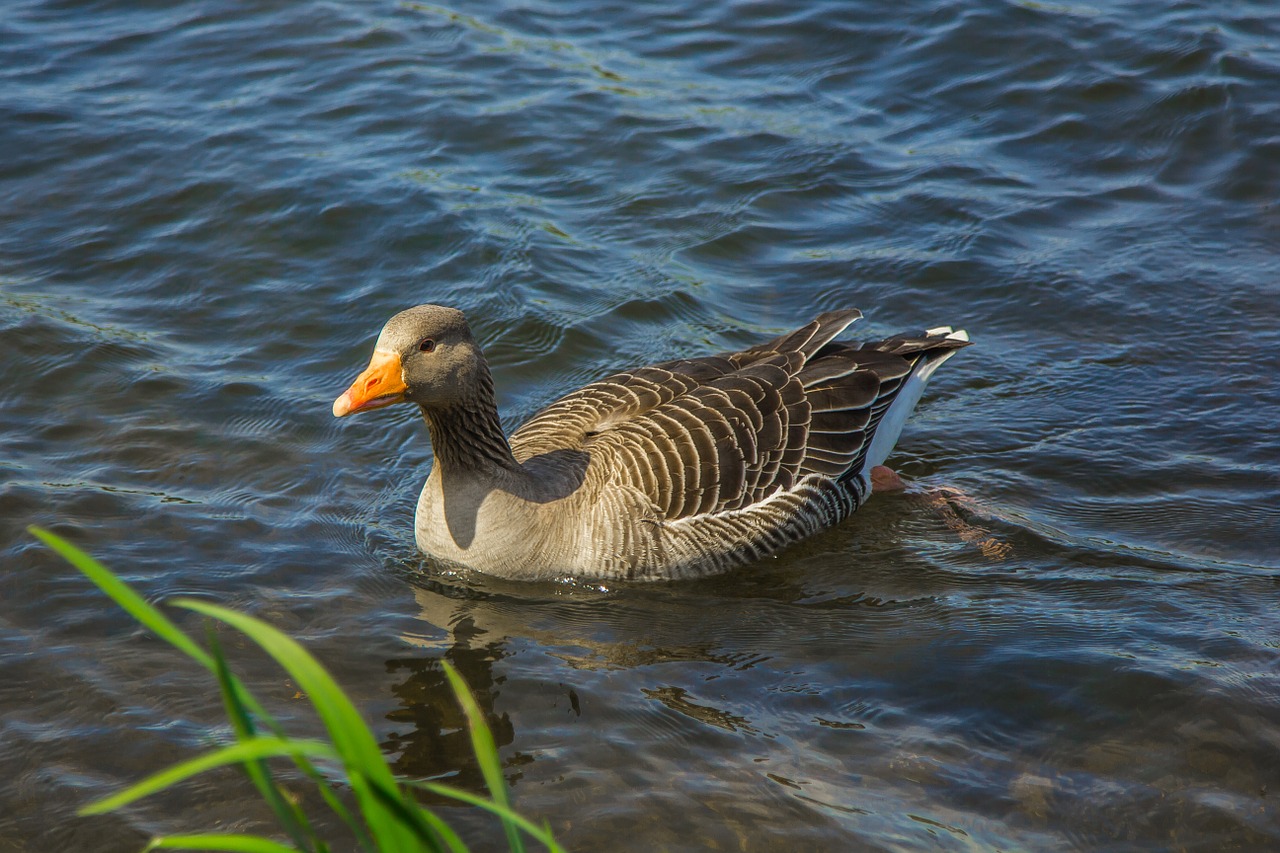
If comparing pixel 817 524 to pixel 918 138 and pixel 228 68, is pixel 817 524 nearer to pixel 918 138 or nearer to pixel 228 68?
pixel 918 138

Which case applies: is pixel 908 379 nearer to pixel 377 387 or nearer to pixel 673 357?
pixel 673 357

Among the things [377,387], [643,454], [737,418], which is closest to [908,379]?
[737,418]

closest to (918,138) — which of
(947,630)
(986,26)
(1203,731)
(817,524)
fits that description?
(986,26)

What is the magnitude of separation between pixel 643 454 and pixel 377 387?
1787 mm

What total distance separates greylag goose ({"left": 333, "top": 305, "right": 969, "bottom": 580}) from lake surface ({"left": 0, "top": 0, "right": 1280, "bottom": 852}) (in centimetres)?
A: 30

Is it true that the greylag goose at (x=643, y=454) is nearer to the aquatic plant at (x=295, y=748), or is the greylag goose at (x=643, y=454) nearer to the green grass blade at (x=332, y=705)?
A: the aquatic plant at (x=295, y=748)

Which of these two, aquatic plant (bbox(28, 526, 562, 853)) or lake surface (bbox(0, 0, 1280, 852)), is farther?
lake surface (bbox(0, 0, 1280, 852))

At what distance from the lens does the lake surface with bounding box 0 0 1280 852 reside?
599cm

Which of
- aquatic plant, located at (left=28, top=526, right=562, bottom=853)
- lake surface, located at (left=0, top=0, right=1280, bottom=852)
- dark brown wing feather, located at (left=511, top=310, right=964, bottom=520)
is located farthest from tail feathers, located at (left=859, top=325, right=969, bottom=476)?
aquatic plant, located at (left=28, top=526, right=562, bottom=853)

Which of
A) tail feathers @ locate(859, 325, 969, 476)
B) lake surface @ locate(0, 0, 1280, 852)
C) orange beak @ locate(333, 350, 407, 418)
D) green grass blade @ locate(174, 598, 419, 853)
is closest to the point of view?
green grass blade @ locate(174, 598, 419, 853)

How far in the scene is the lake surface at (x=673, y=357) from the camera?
5992mm

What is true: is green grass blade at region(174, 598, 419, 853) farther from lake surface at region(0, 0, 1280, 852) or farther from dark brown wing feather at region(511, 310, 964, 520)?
dark brown wing feather at region(511, 310, 964, 520)

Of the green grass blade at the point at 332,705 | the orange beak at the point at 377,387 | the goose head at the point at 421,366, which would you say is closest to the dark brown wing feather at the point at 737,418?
the goose head at the point at 421,366

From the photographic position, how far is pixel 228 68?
13977 millimetres
